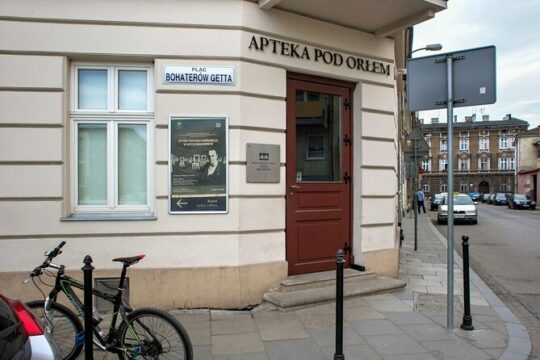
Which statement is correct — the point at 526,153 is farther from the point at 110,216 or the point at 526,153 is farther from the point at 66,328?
the point at 66,328

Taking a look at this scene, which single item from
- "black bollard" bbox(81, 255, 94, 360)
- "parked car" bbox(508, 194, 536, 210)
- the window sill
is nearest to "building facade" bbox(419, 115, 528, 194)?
"parked car" bbox(508, 194, 536, 210)

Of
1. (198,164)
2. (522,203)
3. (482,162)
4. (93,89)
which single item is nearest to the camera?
(198,164)

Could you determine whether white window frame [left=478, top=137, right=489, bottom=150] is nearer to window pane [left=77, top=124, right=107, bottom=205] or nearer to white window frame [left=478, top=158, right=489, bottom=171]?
white window frame [left=478, top=158, right=489, bottom=171]

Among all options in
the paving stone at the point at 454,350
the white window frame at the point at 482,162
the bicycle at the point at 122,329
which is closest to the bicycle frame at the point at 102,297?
the bicycle at the point at 122,329

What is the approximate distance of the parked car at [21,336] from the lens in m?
2.22

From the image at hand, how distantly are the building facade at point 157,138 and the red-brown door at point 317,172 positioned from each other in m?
0.18

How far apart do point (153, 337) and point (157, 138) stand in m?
2.84

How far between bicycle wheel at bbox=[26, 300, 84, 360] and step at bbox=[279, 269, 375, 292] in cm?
288

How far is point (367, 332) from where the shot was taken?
Answer: 538cm

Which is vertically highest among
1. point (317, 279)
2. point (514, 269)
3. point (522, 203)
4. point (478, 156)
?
point (478, 156)

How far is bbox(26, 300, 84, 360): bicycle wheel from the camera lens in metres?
4.24

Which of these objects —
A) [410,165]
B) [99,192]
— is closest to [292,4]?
[99,192]

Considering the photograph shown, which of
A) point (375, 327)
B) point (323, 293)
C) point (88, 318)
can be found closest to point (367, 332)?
point (375, 327)

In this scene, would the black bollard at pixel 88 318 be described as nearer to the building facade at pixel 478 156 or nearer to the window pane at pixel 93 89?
the window pane at pixel 93 89
